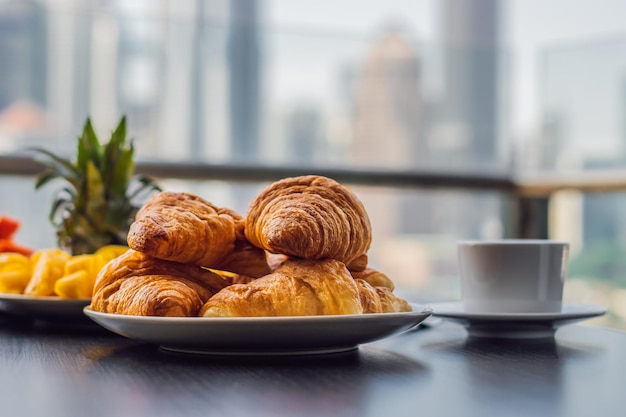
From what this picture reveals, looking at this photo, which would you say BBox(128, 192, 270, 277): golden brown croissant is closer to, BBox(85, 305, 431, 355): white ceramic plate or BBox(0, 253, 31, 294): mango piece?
BBox(85, 305, 431, 355): white ceramic plate

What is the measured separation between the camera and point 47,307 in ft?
2.93

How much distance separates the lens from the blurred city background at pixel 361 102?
2.67 m

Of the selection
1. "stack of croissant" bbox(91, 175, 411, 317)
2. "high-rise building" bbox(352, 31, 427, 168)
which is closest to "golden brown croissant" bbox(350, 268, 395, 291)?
"stack of croissant" bbox(91, 175, 411, 317)

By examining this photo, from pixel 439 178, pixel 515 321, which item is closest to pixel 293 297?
pixel 515 321

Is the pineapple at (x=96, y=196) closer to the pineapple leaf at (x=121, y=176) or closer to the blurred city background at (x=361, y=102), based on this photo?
the pineapple leaf at (x=121, y=176)

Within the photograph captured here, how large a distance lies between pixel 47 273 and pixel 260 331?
1.33 ft

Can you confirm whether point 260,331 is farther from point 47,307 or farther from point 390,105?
point 390,105

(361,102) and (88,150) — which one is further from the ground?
(361,102)

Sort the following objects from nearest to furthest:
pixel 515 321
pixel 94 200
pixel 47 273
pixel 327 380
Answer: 1. pixel 327 380
2. pixel 515 321
3. pixel 47 273
4. pixel 94 200

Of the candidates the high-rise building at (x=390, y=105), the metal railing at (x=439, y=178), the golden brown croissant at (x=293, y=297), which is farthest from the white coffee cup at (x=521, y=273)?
the high-rise building at (x=390, y=105)

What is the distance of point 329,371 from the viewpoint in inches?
24.7

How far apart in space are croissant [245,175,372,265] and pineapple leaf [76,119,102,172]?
46cm

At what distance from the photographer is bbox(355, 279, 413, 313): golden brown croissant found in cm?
71

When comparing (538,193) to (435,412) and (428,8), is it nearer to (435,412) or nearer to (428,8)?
(428,8)
